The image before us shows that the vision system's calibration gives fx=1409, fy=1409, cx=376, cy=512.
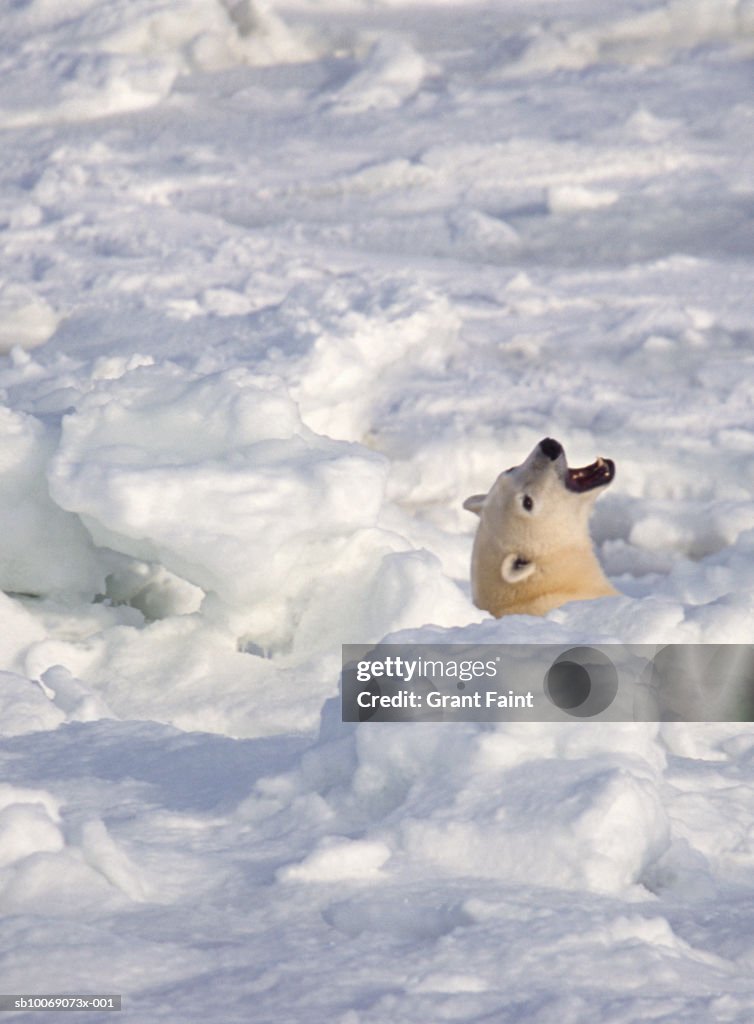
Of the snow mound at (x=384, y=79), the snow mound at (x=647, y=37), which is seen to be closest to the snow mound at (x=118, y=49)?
the snow mound at (x=384, y=79)

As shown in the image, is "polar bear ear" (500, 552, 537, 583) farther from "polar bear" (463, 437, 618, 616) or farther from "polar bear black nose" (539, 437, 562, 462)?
"polar bear black nose" (539, 437, 562, 462)

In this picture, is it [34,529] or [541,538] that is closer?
[34,529]

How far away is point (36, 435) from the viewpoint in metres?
4.21

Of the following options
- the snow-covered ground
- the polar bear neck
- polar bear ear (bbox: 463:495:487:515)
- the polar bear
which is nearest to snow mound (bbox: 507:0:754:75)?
the snow-covered ground

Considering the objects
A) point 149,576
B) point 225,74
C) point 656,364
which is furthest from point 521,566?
point 225,74

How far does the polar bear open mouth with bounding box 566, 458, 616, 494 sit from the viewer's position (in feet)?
14.8

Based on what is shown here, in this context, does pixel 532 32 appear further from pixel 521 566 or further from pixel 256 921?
pixel 256 921

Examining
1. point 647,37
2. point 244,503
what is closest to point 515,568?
point 244,503

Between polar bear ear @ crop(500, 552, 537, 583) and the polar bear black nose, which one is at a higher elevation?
the polar bear black nose

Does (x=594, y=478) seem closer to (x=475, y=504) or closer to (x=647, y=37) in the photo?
(x=475, y=504)

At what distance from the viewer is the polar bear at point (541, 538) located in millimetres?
4434

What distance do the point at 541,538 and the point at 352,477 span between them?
2.72ft

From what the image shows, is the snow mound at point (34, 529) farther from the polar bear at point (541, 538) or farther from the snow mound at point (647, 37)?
the snow mound at point (647, 37)

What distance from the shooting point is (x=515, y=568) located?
439 centimetres
